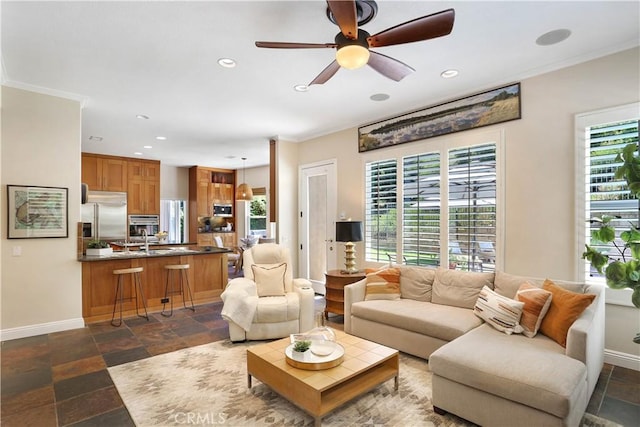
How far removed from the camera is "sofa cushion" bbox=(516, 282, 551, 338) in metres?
2.66

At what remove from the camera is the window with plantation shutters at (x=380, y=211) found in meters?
4.81

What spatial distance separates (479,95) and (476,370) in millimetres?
3118

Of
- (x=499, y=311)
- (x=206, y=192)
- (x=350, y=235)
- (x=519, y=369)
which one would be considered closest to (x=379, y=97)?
(x=350, y=235)

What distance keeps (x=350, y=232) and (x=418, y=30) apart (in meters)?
2.86

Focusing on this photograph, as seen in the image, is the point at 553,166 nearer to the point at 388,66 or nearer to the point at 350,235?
the point at 388,66

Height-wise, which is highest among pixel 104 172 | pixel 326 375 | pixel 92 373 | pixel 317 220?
pixel 104 172

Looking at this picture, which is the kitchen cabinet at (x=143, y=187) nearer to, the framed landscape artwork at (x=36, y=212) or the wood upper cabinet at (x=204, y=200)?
the wood upper cabinet at (x=204, y=200)

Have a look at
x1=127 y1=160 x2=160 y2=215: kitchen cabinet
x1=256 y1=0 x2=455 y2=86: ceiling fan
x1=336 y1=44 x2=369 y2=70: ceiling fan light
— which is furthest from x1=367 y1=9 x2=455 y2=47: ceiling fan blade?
x1=127 y1=160 x2=160 y2=215: kitchen cabinet

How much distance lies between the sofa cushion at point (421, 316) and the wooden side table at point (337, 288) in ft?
1.83

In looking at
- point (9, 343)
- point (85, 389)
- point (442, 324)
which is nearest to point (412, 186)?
point (442, 324)

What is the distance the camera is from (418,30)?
2.12 metres

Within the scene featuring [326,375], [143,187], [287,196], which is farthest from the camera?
[143,187]

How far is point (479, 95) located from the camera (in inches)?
154

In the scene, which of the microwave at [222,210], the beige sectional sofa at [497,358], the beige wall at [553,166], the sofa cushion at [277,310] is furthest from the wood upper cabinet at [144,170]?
the beige wall at [553,166]
